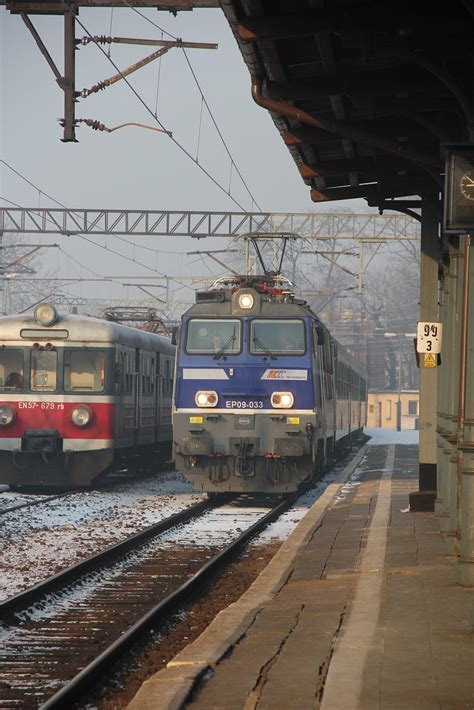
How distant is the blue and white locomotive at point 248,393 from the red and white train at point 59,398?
2.40 metres

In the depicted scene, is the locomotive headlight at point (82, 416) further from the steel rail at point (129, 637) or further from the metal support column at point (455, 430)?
the metal support column at point (455, 430)

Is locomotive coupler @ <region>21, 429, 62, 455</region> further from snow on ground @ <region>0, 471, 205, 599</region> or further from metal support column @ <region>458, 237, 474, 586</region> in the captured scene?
metal support column @ <region>458, 237, 474, 586</region>

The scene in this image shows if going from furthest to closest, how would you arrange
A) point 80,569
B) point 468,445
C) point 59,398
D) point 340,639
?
point 59,398
point 80,569
point 468,445
point 340,639

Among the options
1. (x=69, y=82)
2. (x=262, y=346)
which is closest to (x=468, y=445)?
(x=69, y=82)

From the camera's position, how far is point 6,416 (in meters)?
21.1

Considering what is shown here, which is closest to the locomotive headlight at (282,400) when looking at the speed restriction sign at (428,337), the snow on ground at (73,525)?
the snow on ground at (73,525)

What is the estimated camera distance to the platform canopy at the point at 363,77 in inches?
338

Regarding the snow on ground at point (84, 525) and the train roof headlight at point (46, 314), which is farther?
the train roof headlight at point (46, 314)

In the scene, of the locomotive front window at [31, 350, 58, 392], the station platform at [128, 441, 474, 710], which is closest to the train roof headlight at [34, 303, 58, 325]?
the locomotive front window at [31, 350, 58, 392]

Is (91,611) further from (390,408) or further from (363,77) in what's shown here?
(390,408)

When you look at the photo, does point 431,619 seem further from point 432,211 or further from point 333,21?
point 432,211

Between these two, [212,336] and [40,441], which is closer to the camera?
[212,336]

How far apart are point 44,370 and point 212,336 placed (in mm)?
3402

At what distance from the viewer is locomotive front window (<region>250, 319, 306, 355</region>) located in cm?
1962
